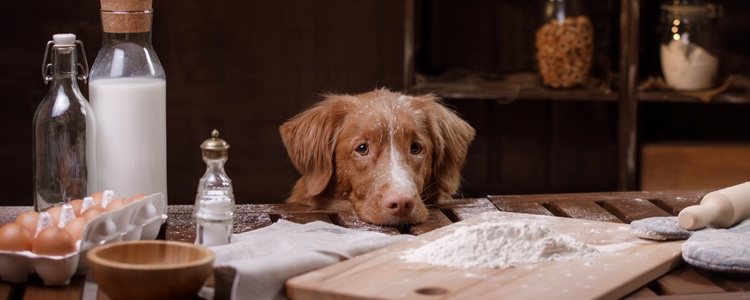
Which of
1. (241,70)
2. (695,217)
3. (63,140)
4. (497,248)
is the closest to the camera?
(497,248)

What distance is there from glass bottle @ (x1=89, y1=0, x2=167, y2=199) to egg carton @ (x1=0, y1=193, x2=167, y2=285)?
33cm

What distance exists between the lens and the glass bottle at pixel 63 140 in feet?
7.49

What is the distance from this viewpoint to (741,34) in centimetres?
486

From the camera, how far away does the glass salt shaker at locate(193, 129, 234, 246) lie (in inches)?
79.4

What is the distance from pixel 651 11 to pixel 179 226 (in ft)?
10.0

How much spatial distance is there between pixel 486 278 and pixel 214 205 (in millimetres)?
494

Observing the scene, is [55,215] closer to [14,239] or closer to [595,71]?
[14,239]

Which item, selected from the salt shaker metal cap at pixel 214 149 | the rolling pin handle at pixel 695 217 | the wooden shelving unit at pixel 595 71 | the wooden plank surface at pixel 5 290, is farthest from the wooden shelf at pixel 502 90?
the wooden plank surface at pixel 5 290

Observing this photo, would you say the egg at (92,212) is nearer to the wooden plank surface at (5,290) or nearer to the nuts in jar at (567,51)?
the wooden plank surface at (5,290)

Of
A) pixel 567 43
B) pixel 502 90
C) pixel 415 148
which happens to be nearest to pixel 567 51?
pixel 567 43

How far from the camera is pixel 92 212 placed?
1971 millimetres

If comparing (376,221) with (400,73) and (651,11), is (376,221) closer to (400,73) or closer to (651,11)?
(400,73)

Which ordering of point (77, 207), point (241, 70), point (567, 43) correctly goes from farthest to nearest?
point (241, 70)
point (567, 43)
point (77, 207)

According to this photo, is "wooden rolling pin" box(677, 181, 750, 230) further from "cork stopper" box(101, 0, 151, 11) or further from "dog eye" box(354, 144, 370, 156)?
"cork stopper" box(101, 0, 151, 11)
